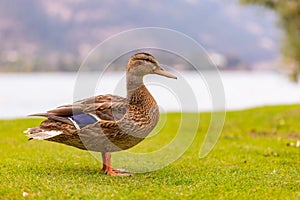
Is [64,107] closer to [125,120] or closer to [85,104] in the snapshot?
[85,104]

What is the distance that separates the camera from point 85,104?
8.84m

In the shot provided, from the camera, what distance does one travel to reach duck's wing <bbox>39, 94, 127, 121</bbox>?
8.71 meters

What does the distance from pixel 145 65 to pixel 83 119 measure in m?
1.61

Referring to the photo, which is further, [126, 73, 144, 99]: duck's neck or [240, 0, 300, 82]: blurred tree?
[240, 0, 300, 82]: blurred tree

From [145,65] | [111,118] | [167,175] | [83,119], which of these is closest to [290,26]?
[167,175]

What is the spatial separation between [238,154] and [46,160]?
5.56 metres

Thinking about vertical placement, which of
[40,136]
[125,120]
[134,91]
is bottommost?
[40,136]

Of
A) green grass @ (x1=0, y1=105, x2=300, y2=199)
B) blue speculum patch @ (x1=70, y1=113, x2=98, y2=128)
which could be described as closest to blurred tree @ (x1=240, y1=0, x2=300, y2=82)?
green grass @ (x1=0, y1=105, x2=300, y2=199)

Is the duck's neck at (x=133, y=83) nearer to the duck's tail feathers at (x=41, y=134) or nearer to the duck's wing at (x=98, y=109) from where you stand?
the duck's wing at (x=98, y=109)

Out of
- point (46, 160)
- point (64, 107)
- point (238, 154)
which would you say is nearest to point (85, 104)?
point (64, 107)

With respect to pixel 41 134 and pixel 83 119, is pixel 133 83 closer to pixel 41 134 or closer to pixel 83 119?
pixel 83 119

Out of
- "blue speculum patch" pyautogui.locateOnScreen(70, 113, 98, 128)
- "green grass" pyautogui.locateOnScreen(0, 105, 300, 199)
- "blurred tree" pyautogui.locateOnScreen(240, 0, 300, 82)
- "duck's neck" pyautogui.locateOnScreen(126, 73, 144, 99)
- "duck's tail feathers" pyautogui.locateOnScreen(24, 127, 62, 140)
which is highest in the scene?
"blurred tree" pyautogui.locateOnScreen(240, 0, 300, 82)

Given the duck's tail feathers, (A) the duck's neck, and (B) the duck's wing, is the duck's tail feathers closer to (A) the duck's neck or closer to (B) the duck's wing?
(B) the duck's wing

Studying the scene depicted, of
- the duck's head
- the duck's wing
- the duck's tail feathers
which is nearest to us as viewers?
the duck's tail feathers
